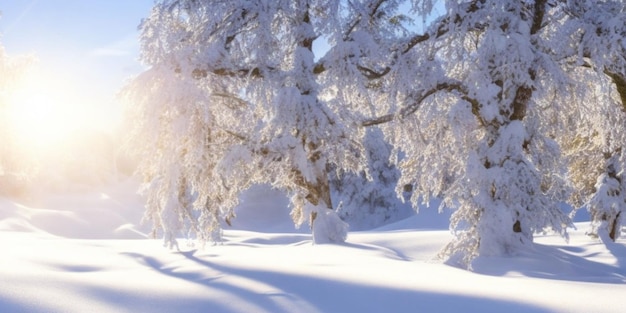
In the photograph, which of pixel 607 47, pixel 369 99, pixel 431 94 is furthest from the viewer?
pixel 369 99

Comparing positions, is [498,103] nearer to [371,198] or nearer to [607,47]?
[607,47]

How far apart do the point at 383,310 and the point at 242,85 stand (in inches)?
239

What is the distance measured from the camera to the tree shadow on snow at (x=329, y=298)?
2.99 meters

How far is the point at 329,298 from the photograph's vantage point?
128 inches

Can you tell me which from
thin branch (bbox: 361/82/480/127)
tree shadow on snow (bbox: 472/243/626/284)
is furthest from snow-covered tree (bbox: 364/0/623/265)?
tree shadow on snow (bbox: 472/243/626/284)

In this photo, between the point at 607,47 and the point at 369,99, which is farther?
the point at 369,99

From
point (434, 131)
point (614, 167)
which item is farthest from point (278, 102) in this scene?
point (614, 167)

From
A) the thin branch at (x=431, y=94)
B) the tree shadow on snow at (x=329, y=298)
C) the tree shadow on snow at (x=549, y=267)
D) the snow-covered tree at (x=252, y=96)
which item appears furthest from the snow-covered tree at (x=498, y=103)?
the tree shadow on snow at (x=329, y=298)

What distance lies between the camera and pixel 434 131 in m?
8.38

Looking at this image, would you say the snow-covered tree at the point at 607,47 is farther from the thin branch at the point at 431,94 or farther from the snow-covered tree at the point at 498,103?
the thin branch at the point at 431,94

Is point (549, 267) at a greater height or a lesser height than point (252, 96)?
lesser

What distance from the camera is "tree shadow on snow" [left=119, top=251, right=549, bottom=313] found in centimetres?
299

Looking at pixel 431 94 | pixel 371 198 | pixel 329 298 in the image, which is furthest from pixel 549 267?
pixel 371 198

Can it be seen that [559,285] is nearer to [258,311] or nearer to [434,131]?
[258,311]
